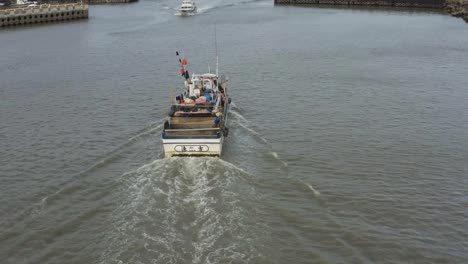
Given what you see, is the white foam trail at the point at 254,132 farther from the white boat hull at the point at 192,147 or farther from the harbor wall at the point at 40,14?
the harbor wall at the point at 40,14

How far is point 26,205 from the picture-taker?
1933cm

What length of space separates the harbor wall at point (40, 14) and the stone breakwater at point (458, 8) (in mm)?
71345

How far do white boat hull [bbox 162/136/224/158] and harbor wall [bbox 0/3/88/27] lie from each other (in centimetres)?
6909

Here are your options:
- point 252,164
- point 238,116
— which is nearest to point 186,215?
point 252,164

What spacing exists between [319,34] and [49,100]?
40.6 m

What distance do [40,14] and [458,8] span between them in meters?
Result: 77.8

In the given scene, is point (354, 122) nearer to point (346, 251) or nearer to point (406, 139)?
point (406, 139)

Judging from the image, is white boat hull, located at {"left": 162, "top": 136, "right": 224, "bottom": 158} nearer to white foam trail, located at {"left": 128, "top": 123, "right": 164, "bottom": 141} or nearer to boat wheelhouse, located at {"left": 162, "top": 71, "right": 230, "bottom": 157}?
boat wheelhouse, located at {"left": 162, "top": 71, "right": 230, "bottom": 157}

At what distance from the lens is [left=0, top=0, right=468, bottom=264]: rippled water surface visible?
16348 mm

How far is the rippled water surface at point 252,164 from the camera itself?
16.3 meters

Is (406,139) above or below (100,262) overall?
above

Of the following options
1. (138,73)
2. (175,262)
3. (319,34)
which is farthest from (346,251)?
(319,34)

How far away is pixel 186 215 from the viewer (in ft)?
57.4

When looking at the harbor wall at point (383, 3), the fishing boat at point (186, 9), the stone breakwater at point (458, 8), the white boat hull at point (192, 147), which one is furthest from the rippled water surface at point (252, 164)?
the harbor wall at point (383, 3)
